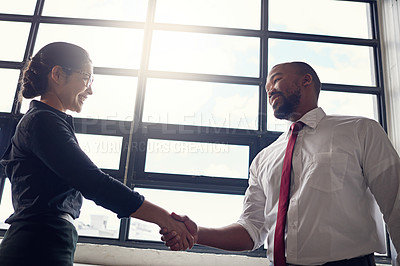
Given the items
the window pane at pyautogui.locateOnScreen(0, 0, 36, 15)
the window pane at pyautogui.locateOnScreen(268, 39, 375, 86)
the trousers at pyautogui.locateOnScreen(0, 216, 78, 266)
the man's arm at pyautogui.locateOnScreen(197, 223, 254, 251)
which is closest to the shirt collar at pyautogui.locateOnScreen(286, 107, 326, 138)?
the man's arm at pyautogui.locateOnScreen(197, 223, 254, 251)

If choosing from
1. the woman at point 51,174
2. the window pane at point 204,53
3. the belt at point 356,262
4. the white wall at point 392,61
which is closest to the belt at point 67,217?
the woman at point 51,174

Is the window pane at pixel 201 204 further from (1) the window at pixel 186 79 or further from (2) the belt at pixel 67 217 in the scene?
(2) the belt at pixel 67 217

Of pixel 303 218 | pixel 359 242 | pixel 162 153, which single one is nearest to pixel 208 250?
pixel 162 153

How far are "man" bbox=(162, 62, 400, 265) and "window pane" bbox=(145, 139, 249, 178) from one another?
596mm

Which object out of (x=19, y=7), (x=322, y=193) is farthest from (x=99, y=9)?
(x=322, y=193)

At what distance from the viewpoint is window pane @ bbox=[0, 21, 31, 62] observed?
107 inches

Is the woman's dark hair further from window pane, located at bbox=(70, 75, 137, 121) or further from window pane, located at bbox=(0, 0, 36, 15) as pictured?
window pane, located at bbox=(0, 0, 36, 15)

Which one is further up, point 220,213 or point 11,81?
point 11,81

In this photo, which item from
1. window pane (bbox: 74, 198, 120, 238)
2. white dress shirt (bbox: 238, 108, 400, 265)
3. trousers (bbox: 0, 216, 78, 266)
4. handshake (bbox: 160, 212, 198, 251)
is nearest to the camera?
trousers (bbox: 0, 216, 78, 266)

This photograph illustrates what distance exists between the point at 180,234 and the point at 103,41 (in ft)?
6.10

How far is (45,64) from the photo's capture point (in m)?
1.30

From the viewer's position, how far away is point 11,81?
105 inches

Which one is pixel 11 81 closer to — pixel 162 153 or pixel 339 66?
pixel 162 153

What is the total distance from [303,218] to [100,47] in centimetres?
213
